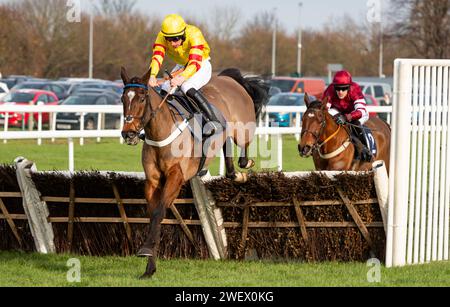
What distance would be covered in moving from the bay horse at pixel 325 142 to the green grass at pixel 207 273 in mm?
1759

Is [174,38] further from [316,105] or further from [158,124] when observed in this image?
[316,105]

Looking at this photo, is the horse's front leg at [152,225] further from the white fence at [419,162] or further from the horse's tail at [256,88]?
the horse's tail at [256,88]

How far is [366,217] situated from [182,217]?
1.59 meters

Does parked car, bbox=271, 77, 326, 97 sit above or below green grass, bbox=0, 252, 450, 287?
above

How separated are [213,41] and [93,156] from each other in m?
41.9

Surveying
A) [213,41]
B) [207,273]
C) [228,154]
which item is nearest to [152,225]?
[207,273]

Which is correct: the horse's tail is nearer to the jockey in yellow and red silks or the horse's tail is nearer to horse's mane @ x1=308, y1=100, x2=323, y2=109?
horse's mane @ x1=308, y1=100, x2=323, y2=109

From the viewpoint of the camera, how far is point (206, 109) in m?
8.41

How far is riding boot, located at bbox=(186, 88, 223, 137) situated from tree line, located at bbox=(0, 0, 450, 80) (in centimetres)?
2022

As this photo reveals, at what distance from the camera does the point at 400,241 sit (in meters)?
7.81

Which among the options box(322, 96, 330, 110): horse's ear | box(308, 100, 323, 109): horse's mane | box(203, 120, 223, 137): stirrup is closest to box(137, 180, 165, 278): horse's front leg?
box(203, 120, 223, 137): stirrup

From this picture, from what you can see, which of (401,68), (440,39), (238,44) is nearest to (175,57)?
(401,68)

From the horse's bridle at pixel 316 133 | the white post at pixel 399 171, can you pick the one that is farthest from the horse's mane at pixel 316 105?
the white post at pixel 399 171

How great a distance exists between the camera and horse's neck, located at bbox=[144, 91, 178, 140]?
7695mm
